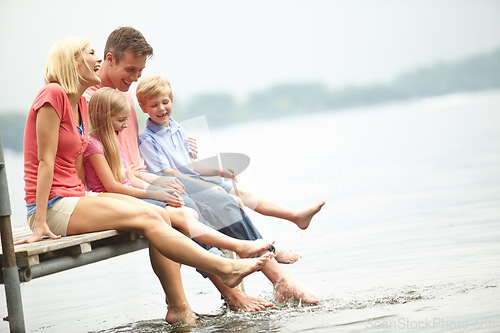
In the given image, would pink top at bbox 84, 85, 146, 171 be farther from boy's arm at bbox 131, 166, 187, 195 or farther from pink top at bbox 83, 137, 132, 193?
pink top at bbox 83, 137, 132, 193

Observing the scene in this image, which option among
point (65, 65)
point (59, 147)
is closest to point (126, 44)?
point (65, 65)

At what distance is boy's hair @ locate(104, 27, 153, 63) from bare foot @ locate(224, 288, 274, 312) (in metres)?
1.33

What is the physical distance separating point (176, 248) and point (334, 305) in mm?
886

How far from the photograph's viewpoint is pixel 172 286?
400 centimetres

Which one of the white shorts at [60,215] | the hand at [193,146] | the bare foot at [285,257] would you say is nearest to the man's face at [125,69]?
the hand at [193,146]

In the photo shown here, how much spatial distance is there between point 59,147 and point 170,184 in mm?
615

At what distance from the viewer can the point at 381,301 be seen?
407 cm

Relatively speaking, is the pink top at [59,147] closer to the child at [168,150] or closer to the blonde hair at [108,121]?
the blonde hair at [108,121]

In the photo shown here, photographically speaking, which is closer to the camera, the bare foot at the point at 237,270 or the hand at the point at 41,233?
the hand at the point at 41,233

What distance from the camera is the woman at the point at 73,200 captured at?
12.1ft

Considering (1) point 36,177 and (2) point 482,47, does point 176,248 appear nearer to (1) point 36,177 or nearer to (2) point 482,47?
(1) point 36,177

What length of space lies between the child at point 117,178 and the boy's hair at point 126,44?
0.33 metres

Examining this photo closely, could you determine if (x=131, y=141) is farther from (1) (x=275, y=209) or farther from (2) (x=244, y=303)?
(2) (x=244, y=303)

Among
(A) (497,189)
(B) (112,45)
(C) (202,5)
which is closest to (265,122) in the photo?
(C) (202,5)
